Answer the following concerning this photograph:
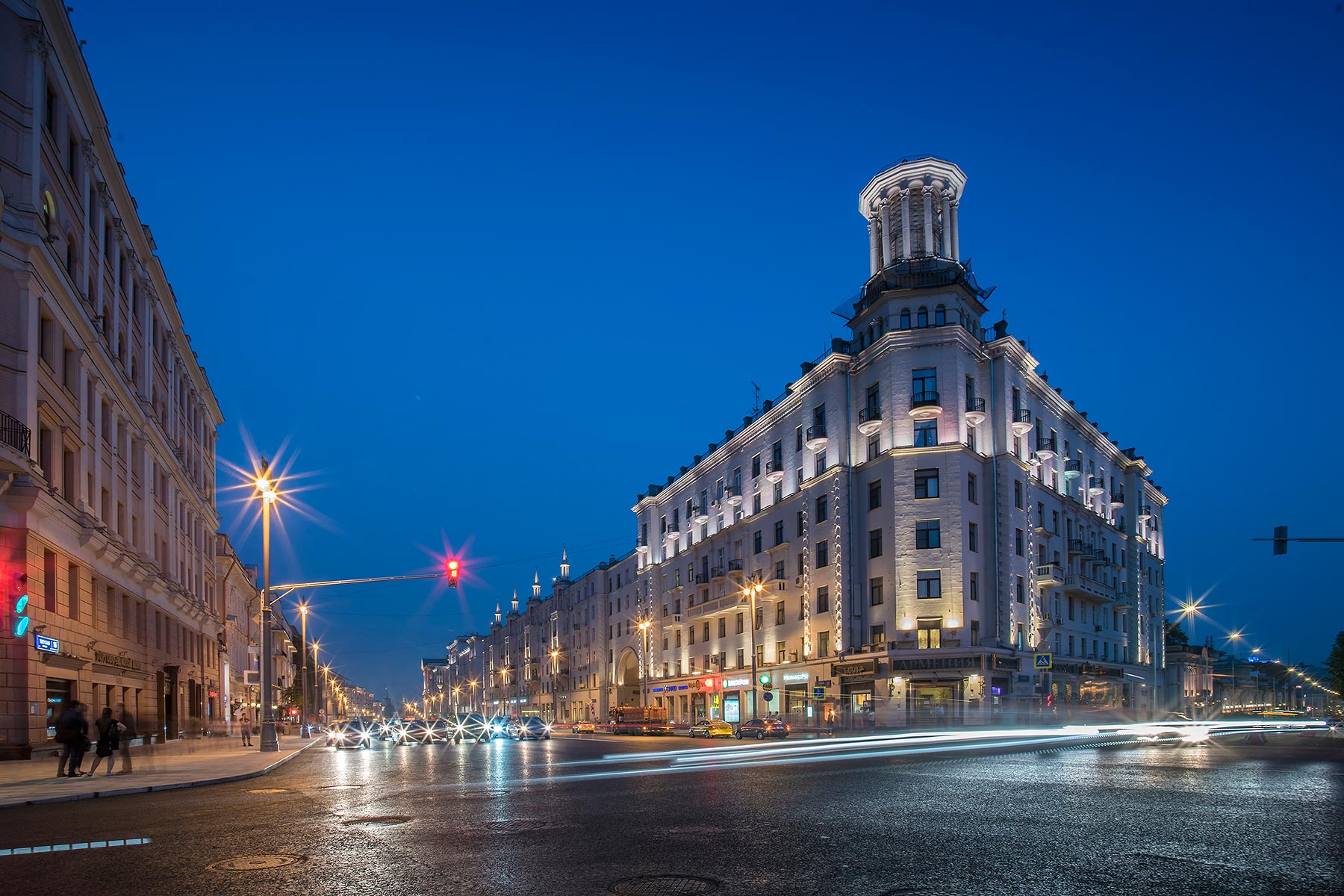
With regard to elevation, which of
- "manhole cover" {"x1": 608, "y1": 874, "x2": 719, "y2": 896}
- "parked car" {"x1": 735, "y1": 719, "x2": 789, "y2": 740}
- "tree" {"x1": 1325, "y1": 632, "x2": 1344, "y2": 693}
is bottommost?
"tree" {"x1": 1325, "y1": 632, "x2": 1344, "y2": 693}

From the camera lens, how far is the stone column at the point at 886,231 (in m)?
60.0

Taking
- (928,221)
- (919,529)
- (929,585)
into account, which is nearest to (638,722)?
(929,585)

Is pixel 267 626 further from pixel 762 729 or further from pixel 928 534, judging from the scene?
pixel 928 534

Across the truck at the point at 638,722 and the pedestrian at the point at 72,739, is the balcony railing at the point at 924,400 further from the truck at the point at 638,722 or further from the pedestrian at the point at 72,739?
the pedestrian at the point at 72,739

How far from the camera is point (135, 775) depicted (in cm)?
2208

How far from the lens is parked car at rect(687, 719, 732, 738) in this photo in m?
51.5

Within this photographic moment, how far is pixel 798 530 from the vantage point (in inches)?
2378

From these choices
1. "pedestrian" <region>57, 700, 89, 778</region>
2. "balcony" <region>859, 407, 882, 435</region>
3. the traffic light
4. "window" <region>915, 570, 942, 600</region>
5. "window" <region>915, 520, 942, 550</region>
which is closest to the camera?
"pedestrian" <region>57, 700, 89, 778</region>

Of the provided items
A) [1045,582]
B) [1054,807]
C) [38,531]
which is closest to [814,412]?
[1045,582]

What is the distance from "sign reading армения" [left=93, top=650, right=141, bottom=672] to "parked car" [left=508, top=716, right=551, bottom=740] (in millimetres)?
17116

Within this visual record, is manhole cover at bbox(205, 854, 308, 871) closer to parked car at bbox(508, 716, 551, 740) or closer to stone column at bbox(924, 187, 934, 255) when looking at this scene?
parked car at bbox(508, 716, 551, 740)

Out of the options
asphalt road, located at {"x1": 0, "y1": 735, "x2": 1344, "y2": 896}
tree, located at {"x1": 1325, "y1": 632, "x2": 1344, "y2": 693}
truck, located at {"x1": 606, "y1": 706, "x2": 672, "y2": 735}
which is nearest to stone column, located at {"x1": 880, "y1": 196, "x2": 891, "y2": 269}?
truck, located at {"x1": 606, "y1": 706, "x2": 672, "y2": 735}

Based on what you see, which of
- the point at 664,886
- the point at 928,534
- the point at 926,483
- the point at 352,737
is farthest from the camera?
the point at 926,483

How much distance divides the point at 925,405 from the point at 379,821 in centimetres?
4337
